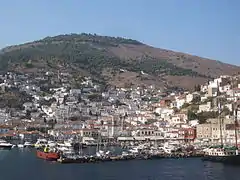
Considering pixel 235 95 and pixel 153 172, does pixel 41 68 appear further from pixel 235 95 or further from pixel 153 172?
pixel 153 172

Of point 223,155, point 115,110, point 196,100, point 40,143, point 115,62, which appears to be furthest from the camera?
point 115,62

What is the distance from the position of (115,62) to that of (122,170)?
347ft

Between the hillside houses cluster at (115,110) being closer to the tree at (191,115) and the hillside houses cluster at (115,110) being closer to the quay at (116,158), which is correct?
the tree at (191,115)

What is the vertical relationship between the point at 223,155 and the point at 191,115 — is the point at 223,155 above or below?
below

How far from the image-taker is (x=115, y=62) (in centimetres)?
14200

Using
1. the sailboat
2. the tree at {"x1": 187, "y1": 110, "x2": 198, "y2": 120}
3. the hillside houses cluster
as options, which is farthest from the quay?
the tree at {"x1": 187, "y1": 110, "x2": 198, "y2": 120}

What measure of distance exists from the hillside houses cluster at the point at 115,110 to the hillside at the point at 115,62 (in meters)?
8.31

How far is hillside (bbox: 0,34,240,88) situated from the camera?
404 ft

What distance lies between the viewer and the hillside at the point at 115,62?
123 m

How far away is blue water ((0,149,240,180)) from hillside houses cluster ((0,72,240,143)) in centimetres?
1821

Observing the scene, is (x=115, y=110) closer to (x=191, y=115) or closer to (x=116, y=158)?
(x=191, y=115)

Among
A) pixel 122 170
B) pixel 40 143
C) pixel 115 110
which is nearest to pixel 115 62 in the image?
pixel 115 110

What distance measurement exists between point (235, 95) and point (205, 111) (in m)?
4.46

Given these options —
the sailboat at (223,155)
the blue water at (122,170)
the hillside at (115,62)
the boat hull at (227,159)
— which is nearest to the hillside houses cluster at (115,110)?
the hillside at (115,62)
